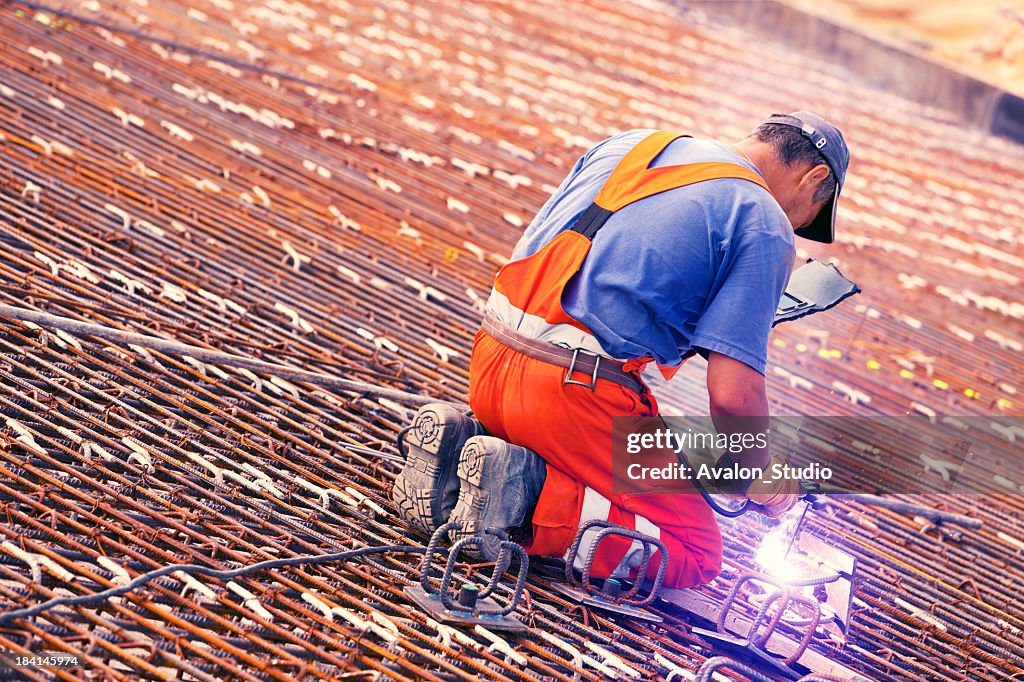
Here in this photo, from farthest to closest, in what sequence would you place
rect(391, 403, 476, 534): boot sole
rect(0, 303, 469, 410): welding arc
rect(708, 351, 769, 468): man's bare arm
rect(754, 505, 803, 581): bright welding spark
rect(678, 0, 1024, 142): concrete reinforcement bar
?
rect(678, 0, 1024, 142): concrete reinforcement bar, rect(754, 505, 803, 581): bright welding spark, rect(0, 303, 469, 410): welding arc, rect(391, 403, 476, 534): boot sole, rect(708, 351, 769, 468): man's bare arm

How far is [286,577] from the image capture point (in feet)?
7.88

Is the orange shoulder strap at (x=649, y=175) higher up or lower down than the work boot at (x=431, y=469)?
higher up

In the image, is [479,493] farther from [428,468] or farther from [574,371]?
[574,371]

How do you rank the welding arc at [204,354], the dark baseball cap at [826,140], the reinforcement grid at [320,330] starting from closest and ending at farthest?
the reinforcement grid at [320,330] < the dark baseball cap at [826,140] < the welding arc at [204,354]

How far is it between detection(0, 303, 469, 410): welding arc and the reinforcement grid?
0.12ft

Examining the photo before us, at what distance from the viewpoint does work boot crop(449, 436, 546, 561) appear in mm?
2760

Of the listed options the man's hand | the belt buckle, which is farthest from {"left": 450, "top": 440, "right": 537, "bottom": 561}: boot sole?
the man's hand

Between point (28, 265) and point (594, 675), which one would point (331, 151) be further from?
point (594, 675)

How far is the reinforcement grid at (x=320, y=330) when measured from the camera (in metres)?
2.31

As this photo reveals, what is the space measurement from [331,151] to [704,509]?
123 inches

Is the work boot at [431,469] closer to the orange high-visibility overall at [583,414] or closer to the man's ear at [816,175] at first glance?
the orange high-visibility overall at [583,414]

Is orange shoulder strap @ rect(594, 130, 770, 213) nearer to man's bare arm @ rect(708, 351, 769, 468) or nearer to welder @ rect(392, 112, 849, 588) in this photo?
welder @ rect(392, 112, 849, 588)

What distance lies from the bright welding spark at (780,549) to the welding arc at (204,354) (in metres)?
1.11

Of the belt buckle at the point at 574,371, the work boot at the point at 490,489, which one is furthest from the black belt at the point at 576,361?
the work boot at the point at 490,489
